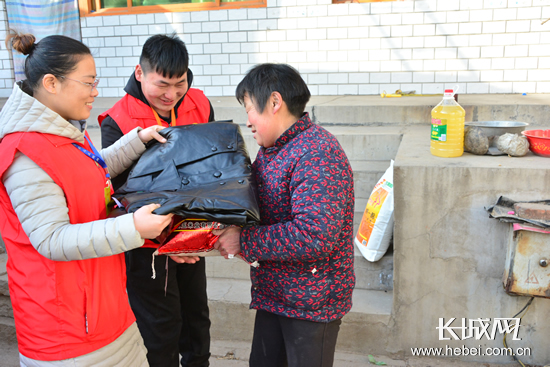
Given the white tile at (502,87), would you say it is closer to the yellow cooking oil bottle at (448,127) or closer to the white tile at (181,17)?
the yellow cooking oil bottle at (448,127)

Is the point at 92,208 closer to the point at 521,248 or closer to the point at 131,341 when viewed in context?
the point at 131,341

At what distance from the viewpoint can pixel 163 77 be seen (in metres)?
2.13

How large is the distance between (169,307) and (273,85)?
127 cm

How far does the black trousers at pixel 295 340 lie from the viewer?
1776 millimetres

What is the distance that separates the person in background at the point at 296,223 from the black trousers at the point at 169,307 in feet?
1.95

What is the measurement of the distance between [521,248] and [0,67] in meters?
7.20

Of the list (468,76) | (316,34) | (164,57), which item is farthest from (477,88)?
(164,57)

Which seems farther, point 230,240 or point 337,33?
point 337,33

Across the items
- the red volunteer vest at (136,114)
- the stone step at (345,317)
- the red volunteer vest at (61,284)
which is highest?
the red volunteer vest at (136,114)

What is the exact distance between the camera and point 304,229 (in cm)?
157

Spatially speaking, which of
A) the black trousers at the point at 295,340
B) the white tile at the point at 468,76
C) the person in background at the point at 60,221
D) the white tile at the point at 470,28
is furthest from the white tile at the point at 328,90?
the person in background at the point at 60,221

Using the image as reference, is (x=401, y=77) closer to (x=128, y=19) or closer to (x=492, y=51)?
(x=492, y=51)

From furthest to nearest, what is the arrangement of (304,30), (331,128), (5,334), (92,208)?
(304,30) → (331,128) → (5,334) → (92,208)

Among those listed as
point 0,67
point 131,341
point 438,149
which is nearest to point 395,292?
point 438,149
